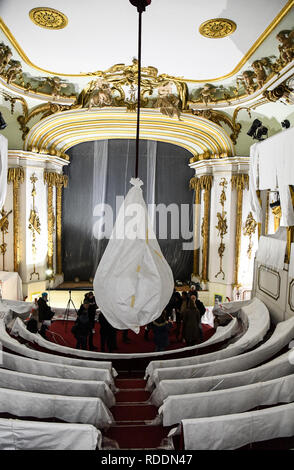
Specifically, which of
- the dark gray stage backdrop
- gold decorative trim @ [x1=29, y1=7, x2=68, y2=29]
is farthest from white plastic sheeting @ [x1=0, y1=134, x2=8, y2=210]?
the dark gray stage backdrop

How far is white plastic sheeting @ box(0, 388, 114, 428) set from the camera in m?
2.87

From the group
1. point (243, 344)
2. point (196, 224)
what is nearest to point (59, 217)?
point (196, 224)

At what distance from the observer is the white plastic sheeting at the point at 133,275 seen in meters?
3.43

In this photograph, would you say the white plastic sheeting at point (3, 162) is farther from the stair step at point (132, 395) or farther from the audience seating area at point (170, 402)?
the stair step at point (132, 395)

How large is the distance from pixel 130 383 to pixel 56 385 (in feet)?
4.63

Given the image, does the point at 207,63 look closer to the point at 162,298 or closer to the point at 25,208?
the point at 162,298

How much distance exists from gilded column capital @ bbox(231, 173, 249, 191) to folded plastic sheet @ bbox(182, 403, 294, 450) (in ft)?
26.9

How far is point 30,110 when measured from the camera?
8.98 m

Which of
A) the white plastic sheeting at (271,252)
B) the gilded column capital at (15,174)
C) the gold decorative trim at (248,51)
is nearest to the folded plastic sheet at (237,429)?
the white plastic sheeting at (271,252)

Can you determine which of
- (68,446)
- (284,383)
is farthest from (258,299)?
(68,446)

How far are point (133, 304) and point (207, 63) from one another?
5832 millimetres

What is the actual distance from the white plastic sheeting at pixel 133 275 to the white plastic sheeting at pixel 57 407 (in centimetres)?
85

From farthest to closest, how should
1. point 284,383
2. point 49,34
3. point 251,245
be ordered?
1. point 251,245
2. point 49,34
3. point 284,383
